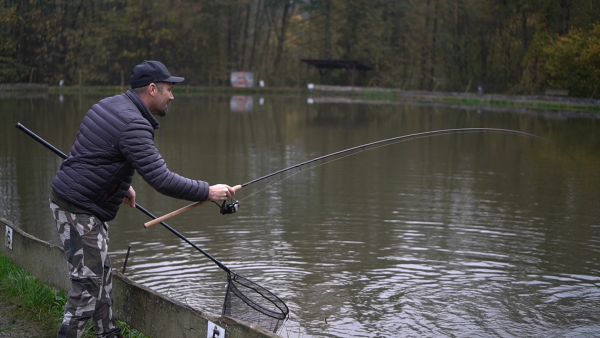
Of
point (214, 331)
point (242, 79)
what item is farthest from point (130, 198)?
point (242, 79)

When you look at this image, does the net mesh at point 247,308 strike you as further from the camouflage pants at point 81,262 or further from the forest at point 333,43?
the forest at point 333,43

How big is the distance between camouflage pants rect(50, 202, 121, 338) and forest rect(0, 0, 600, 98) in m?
37.7

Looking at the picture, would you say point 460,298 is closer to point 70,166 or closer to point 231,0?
point 70,166

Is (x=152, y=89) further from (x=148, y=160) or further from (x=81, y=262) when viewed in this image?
(x=81, y=262)

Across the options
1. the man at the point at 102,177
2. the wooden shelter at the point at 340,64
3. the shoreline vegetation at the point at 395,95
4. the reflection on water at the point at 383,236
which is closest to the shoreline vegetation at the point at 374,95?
the shoreline vegetation at the point at 395,95

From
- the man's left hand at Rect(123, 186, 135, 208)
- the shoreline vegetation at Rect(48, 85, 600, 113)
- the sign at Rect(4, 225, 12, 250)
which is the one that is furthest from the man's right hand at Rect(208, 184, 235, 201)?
the shoreline vegetation at Rect(48, 85, 600, 113)

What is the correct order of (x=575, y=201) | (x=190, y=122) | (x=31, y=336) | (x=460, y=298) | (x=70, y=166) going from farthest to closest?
(x=190, y=122) → (x=575, y=201) → (x=460, y=298) → (x=31, y=336) → (x=70, y=166)

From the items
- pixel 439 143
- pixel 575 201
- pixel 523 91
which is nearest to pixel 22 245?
pixel 575 201

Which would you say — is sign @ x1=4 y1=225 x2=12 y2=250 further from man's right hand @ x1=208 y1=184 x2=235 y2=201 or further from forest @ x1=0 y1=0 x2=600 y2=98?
forest @ x1=0 y1=0 x2=600 y2=98

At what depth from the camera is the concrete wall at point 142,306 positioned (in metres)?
3.71

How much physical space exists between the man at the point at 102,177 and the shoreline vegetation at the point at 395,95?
36.6 m

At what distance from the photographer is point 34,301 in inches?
198

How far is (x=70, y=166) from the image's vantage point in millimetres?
3670

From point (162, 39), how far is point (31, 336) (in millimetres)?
60489
